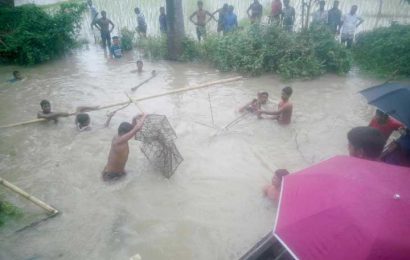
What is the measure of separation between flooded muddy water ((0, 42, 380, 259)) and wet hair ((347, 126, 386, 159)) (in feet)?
5.73

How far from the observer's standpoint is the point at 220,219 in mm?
5000

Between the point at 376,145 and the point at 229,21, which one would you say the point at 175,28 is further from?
the point at 376,145

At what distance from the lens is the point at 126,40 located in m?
13.4

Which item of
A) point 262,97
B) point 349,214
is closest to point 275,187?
point 349,214

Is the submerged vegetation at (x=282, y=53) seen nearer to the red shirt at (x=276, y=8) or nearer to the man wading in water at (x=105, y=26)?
the red shirt at (x=276, y=8)

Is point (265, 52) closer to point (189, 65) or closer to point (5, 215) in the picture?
point (189, 65)

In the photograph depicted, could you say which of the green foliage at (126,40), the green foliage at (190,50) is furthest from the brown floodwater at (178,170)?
the green foliage at (126,40)

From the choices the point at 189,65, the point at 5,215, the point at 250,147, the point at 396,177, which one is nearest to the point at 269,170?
the point at 250,147

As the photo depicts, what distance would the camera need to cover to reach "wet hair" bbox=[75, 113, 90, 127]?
24.4 ft

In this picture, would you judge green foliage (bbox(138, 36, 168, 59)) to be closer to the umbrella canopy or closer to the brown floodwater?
the brown floodwater

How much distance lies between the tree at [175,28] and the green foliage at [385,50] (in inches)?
229

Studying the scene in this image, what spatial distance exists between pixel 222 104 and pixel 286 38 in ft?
10.6

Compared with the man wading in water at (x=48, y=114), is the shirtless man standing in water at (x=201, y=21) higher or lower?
higher

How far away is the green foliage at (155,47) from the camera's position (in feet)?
40.8
